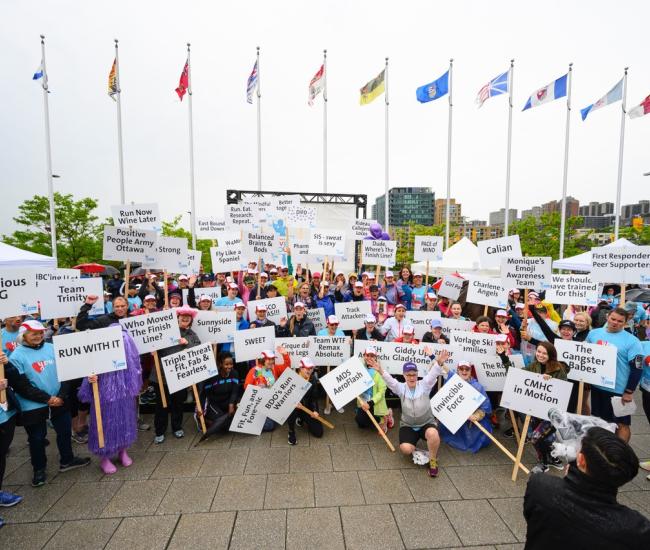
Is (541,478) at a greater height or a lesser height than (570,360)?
greater

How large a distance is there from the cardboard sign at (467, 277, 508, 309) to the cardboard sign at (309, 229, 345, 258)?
327 cm

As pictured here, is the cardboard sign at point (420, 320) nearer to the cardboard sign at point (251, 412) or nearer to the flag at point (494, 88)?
the cardboard sign at point (251, 412)

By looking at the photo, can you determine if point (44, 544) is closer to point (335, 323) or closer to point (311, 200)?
point (335, 323)

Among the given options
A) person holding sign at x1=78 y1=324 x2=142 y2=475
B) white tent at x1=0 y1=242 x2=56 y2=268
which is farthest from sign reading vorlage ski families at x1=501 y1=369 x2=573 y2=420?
white tent at x1=0 y1=242 x2=56 y2=268

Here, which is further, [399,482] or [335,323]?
[335,323]

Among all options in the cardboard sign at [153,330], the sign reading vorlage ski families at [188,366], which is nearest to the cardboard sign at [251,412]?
the sign reading vorlage ski families at [188,366]

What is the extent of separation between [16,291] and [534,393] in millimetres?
6830

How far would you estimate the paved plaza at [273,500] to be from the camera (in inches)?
140

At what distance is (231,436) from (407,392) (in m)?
2.85

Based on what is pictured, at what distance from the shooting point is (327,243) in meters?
8.86

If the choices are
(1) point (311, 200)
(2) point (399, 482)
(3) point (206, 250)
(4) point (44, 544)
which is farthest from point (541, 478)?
(3) point (206, 250)

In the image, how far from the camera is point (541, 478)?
1860mm

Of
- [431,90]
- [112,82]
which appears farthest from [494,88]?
[112,82]

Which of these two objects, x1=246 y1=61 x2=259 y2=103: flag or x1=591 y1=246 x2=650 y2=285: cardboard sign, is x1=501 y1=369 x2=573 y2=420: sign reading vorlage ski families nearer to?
x1=591 y1=246 x2=650 y2=285: cardboard sign
